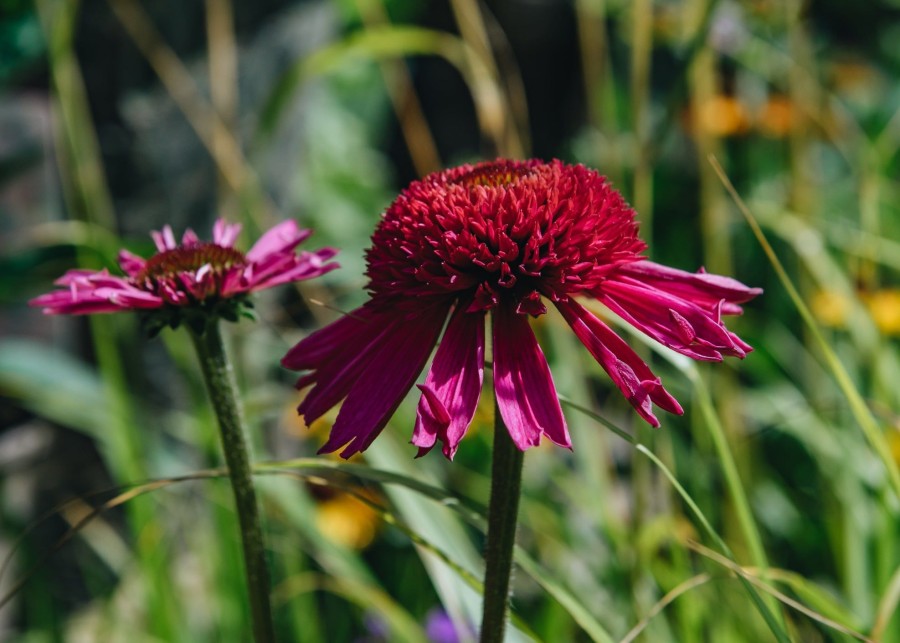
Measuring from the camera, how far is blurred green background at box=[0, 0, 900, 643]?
87 cm

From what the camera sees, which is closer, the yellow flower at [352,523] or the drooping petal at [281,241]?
the drooping petal at [281,241]

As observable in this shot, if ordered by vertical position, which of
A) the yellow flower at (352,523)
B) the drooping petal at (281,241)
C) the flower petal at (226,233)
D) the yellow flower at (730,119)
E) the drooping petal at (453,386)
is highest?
the yellow flower at (730,119)

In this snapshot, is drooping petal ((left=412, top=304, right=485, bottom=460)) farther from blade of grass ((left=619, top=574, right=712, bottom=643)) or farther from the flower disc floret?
blade of grass ((left=619, top=574, right=712, bottom=643))

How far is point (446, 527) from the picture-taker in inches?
31.0

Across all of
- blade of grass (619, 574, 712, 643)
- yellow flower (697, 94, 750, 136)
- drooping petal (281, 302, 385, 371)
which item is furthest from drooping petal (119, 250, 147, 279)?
yellow flower (697, 94, 750, 136)

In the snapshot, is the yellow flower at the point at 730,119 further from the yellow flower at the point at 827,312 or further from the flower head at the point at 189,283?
the flower head at the point at 189,283

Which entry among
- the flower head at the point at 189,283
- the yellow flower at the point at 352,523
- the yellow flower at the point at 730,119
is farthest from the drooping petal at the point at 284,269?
the yellow flower at the point at 730,119

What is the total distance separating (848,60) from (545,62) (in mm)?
895

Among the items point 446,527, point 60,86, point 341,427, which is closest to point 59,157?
point 60,86

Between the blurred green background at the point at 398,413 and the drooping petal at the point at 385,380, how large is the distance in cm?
8

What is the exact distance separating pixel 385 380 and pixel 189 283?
0.13 meters

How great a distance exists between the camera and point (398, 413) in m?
1.23

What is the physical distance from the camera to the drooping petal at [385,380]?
416 millimetres

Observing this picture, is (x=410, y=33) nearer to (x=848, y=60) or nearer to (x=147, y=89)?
(x=147, y=89)
